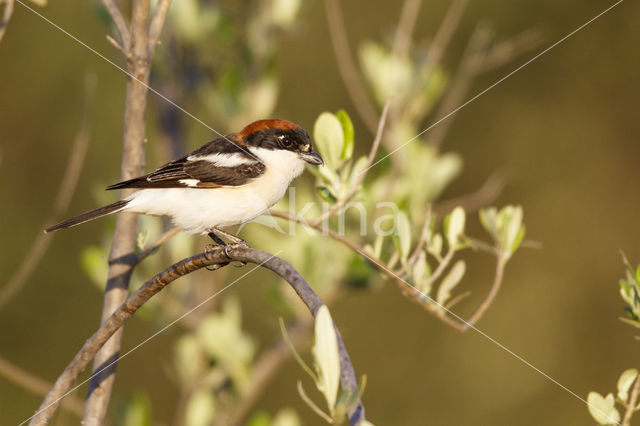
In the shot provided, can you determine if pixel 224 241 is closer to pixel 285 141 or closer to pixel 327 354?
pixel 285 141

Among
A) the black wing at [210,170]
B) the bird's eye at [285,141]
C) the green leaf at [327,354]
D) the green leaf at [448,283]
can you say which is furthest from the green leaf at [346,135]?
the green leaf at [327,354]

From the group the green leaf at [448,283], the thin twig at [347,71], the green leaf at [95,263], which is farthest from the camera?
the green leaf at [95,263]

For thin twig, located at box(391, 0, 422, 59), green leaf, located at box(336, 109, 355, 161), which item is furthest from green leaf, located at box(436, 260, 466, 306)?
thin twig, located at box(391, 0, 422, 59)

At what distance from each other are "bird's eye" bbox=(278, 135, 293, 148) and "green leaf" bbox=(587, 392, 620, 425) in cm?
203

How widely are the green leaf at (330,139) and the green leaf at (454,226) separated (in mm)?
464

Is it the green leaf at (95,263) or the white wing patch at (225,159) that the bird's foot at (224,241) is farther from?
the green leaf at (95,263)

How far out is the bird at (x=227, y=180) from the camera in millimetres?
3199

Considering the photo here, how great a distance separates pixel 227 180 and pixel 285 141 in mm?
412

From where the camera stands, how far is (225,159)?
3.48m

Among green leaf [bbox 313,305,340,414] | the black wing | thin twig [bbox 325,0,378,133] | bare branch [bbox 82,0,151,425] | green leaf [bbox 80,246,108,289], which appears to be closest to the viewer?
green leaf [bbox 313,305,340,414]

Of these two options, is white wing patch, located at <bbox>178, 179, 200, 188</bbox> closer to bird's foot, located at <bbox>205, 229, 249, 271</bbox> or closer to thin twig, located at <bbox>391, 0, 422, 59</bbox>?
bird's foot, located at <bbox>205, 229, 249, 271</bbox>

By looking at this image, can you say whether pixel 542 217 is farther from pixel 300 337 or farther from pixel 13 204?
pixel 13 204

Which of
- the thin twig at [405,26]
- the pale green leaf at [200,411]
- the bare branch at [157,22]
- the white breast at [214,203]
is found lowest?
the pale green leaf at [200,411]

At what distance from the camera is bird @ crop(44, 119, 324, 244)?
3199mm
